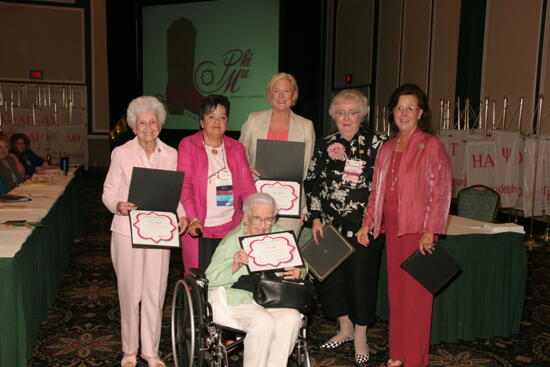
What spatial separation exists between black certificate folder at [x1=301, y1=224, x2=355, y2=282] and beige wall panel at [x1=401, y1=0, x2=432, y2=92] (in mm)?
6309

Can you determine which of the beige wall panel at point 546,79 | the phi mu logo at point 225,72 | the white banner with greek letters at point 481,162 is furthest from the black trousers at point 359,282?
the phi mu logo at point 225,72

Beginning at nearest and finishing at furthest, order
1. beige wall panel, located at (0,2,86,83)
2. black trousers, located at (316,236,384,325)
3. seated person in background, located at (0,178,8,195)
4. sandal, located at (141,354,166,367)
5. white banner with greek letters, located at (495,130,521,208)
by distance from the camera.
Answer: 1. sandal, located at (141,354,166,367)
2. black trousers, located at (316,236,384,325)
3. seated person in background, located at (0,178,8,195)
4. white banner with greek letters, located at (495,130,521,208)
5. beige wall panel, located at (0,2,86,83)

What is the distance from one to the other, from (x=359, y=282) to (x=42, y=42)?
43.6ft

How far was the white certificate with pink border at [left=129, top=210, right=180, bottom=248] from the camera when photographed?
8.38ft

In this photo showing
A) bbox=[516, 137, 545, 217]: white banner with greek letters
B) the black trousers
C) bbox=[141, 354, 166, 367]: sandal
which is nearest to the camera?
bbox=[141, 354, 166, 367]: sandal

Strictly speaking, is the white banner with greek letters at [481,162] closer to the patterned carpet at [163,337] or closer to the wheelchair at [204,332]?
the patterned carpet at [163,337]

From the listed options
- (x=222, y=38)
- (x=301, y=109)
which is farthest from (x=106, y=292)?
(x=222, y=38)

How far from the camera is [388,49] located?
995 cm

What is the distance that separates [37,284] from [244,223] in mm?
1732

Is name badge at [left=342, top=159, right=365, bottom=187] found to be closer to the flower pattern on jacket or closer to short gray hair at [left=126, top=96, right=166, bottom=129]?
the flower pattern on jacket

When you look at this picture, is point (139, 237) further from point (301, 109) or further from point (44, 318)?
point (301, 109)

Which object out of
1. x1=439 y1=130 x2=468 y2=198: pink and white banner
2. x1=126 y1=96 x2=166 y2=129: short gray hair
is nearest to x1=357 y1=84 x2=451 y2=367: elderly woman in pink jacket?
x1=126 y1=96 x2=166 y2=129: short gray hair

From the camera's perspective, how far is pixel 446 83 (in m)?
8.09

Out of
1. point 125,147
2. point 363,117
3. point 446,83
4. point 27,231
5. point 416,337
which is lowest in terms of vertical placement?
point 416,337
